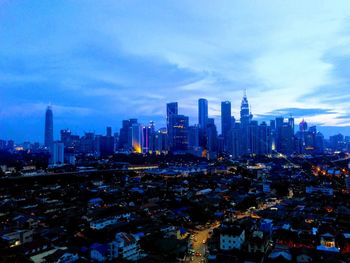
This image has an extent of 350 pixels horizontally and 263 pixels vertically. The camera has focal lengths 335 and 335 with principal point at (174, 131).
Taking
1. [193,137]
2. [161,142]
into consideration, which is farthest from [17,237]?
[193,137]

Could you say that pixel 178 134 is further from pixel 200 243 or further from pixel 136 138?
pixel 200 243

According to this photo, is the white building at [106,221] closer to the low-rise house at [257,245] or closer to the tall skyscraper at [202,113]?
the low-rise house at [257,245]

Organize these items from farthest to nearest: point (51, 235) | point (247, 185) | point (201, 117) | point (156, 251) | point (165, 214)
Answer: point (201, 117) < point (247, 185) < point (165, 214) < point (51, 235) < point (156, 251)

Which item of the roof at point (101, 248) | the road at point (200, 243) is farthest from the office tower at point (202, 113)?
the roof at point (101, 248)

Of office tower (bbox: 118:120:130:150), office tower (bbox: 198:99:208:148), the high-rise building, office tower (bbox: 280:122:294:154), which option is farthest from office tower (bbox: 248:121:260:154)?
office tower (bbox: 118:120:130:150)

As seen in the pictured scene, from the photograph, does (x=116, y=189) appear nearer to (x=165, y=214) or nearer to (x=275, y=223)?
(x=165, y=214)

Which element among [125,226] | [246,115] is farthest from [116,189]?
[246,115]
